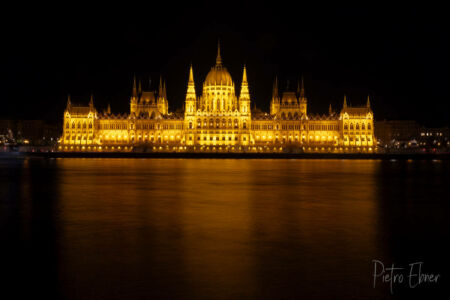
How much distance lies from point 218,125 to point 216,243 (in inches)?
4267

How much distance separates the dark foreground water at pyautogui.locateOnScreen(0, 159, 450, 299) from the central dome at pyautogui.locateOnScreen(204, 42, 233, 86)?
99348mm

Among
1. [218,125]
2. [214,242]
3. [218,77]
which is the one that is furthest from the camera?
[218,77]

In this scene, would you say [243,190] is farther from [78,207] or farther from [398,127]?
[398,127]

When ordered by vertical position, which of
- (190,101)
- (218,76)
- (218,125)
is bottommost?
(218,125)

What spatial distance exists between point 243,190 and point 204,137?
8956 centimetres

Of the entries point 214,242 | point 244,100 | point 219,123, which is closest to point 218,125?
point 219,123

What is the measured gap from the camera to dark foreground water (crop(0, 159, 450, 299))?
12664mm

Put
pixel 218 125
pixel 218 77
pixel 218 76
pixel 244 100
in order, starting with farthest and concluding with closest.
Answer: pixel 218 76 → pixel 218 77 → pixel 244 100 → pixel 218 125

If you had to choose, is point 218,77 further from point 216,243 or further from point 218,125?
point 216,243

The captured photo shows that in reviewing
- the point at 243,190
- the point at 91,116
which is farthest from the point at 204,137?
the point at 243,190

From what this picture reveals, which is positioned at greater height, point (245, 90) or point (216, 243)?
point (245, 90)

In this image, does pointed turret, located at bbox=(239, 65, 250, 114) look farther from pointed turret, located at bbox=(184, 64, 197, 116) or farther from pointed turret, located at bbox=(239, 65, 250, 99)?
pointed turret, located at bbox=(184, 64, 197, 116)

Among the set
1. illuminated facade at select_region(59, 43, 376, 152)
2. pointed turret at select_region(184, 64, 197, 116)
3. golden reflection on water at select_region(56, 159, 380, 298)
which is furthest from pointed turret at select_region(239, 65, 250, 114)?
golden reflection on water at select_region(56, 159, 380, 298)

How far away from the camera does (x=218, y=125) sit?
4936 inches
